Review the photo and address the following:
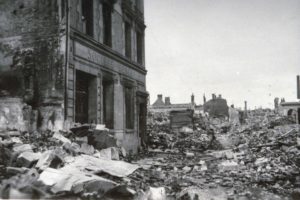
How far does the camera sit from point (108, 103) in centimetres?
1249

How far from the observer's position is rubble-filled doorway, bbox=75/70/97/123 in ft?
35.1

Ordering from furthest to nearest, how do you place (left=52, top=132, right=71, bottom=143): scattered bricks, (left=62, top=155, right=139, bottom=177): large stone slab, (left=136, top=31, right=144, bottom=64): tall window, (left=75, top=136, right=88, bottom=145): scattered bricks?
1. (left=136, top=31, right=144, bottom=64): tall window
2. (left=75, top=136, right=88, bottom=145): scattered bricks
3. (left=52, top=132, right=71, bottom=143): scattered bricks
4. (left=62, top=155, right=139, bottom=177): large stone slab

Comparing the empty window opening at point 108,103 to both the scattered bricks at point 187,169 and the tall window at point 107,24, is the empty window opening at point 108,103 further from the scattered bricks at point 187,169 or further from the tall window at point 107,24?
the scattered bricks at point 187,169

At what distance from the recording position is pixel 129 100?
14492mm

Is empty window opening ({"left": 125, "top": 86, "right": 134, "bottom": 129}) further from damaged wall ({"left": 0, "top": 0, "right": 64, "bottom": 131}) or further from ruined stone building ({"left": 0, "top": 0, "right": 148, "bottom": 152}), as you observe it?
damaged wall ({"left": 0, "top": 0, "right": 64, "bottom": 131})

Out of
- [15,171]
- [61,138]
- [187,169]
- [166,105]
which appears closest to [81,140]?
[61,138]

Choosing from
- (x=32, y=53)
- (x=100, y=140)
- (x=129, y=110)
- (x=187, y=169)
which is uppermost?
(x=32, y=53)

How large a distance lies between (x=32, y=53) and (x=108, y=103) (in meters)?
4.09

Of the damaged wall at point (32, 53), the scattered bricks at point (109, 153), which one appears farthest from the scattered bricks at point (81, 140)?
the damaged wall at point (32, 53)

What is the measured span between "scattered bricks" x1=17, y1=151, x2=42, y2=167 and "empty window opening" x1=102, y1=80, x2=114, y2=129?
627cm

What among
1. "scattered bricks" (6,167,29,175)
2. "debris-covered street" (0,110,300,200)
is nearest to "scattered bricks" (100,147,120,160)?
"debris-covered street" (0,110,300,200)

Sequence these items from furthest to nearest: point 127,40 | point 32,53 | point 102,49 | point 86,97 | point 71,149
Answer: point 127,40
point 102,49
point 86,97
point 32,53
point 71,149

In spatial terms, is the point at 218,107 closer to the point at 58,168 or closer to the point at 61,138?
the point at 61,138

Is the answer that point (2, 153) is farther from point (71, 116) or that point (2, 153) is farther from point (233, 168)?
point (233, 168)
